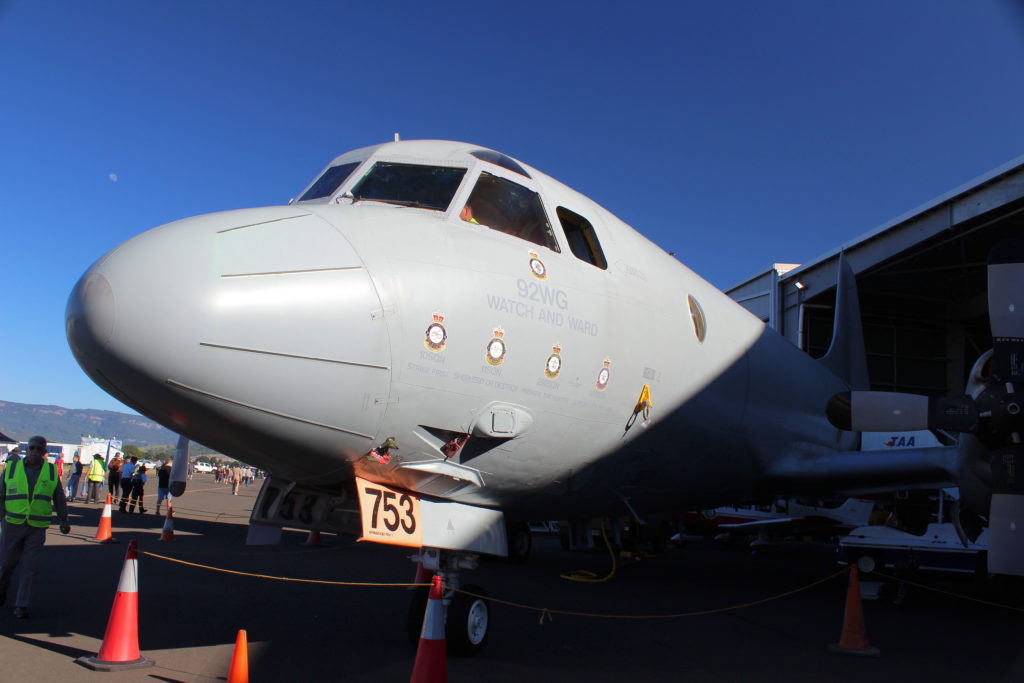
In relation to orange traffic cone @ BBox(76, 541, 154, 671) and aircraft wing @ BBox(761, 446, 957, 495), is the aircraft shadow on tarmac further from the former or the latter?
aircraft wing @ BBox(761, 446, 957, 495)

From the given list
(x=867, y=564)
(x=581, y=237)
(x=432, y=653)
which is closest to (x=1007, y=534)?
(x=581, y=237)

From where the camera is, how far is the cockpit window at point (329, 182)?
18.7 ft

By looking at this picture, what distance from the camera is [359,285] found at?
437 centimetres

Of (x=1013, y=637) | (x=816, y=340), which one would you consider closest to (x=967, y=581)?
(x=1013, y=637)

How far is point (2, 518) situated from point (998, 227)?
21.6 metres

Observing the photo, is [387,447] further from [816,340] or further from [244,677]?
[816,340]

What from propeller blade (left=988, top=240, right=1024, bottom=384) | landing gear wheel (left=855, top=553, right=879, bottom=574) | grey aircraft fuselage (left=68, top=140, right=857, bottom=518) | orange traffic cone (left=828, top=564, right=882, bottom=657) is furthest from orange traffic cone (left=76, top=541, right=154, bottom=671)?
landing gear wheel (left=855, top=553, right=879, bottom=574)

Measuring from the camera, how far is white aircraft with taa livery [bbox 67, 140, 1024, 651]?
3941mm

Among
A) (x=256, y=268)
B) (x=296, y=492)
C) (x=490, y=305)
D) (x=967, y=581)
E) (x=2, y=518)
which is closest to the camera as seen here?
(x=256, y=268)

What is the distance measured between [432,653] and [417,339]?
80.9 inches

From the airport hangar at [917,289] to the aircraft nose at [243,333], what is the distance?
16.9m

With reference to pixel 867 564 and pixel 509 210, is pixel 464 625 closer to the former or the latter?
pixel 509 210

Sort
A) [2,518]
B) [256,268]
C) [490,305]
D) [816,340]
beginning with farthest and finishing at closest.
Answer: [816,340] → [2,518] → [490,305] → [256,268]

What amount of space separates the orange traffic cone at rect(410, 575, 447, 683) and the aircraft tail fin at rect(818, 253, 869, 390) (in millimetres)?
11650
